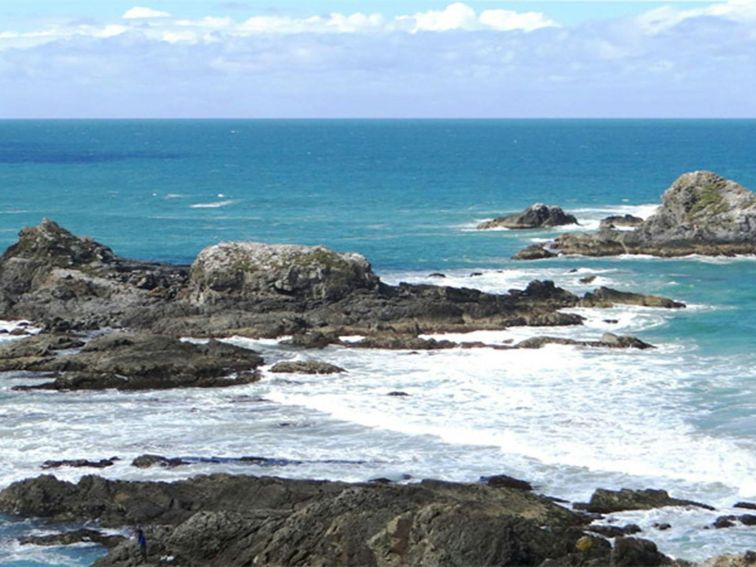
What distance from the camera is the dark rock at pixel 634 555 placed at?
2491cm

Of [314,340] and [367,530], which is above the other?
[367,530]

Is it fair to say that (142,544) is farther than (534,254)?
No

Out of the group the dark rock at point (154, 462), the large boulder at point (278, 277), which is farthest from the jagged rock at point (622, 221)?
the dark rock at point (154, 462)

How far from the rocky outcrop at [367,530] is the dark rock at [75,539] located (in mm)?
784

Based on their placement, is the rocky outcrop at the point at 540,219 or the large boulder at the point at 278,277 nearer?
the large boulder at the point at 278,277

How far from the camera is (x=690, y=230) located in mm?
76312

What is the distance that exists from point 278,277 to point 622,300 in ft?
49.7

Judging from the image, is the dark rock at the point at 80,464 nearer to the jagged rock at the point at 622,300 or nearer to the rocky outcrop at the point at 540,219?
the jagged rock at the point at 622,300

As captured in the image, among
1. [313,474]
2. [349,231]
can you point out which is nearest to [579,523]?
[313,474]

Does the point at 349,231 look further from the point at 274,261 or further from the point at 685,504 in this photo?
the point at 685,504

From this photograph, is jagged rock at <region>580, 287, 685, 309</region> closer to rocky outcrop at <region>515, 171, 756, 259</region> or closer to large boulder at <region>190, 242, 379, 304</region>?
large boulder at <region>190, 242, 379, 304</region>

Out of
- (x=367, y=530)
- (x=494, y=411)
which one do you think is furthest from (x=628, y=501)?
(x=494, y=411)

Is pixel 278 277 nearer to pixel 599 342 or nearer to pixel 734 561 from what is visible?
pixel 599 342

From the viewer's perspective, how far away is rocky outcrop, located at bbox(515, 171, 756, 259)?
245 feet
